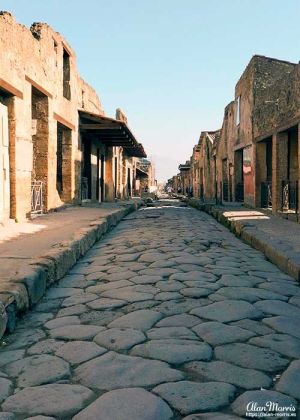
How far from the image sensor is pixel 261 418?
1585 millimetres

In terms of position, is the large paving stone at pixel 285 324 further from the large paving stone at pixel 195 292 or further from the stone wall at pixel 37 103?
the stone wall at pixel 37 103

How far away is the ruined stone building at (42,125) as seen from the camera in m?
8.21

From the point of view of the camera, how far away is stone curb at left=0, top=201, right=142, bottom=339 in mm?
2723

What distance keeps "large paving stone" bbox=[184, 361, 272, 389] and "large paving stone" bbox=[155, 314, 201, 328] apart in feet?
1.98

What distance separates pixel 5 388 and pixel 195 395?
895 mm

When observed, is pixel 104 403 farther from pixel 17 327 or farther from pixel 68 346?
pixel 17 327

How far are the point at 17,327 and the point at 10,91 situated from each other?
20.8 feet

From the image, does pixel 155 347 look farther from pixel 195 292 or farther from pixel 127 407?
pixel 195 292

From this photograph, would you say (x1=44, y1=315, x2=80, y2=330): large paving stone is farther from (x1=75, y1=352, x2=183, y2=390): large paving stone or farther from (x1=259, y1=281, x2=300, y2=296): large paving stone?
(x1=259, y1=281, x2=300, y2=296): large paving stone

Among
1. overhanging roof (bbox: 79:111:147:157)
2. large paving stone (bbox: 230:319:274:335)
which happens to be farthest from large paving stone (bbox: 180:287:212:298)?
overhanging roof (bbox: 79:111:147:157)

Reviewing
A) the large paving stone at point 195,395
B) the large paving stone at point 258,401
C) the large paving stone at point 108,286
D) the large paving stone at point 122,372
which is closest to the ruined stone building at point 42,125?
the large paving stone at point 108,286

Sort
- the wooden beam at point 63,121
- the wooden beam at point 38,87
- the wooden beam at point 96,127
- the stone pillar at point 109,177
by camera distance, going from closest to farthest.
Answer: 1. the wooden beam at point 38,87
2. the wooden beam at point 63,121
3. the wooden beam at point 96,127
4. the stone pillar at point 109,177

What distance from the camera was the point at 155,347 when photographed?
2328 millimetres

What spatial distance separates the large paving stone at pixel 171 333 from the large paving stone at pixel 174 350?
65 mm
